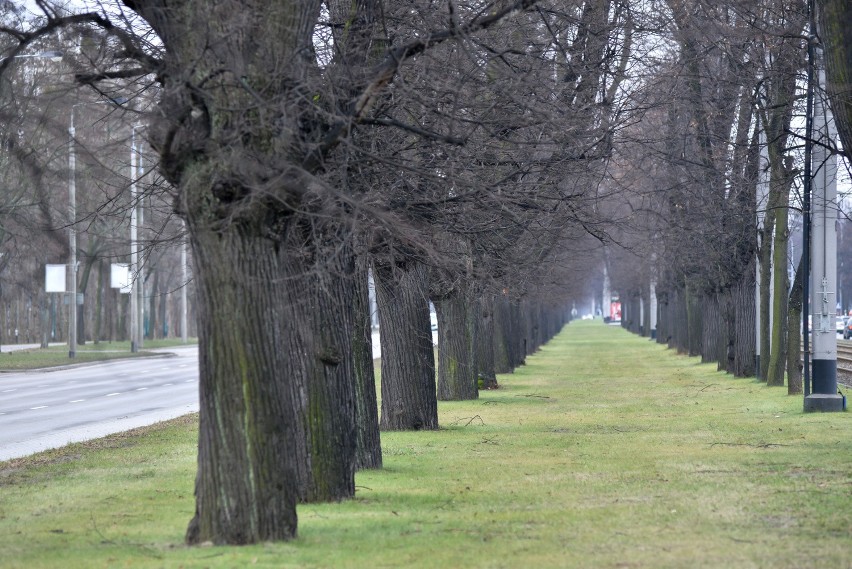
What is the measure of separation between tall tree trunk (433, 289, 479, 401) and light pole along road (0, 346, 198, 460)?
17.7ft

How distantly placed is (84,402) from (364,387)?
15807mm

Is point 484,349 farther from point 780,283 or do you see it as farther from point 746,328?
point 780,283

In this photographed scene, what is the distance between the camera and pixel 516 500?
1220cm

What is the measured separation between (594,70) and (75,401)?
18567mm

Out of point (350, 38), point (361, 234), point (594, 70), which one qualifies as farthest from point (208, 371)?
point (594, 70)

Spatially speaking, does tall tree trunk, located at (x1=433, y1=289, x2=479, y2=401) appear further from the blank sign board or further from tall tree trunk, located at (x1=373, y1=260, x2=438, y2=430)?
the blank sign board

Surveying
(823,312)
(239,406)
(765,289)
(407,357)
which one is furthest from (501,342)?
(239,406)

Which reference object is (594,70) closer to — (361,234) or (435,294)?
(361,234)

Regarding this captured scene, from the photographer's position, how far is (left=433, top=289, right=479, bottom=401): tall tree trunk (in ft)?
93.2

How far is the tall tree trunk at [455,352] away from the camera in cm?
2841

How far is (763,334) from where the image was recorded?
32.5 metres

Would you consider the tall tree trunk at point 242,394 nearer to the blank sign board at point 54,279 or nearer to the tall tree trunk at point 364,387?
the tall tree trunk at point 364,387

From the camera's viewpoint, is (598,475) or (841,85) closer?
(841,85)

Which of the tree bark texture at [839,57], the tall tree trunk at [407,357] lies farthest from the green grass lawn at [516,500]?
the tree bark texture at [839,57]
